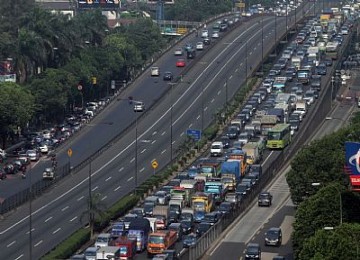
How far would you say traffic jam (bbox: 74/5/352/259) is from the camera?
12344 centimetres

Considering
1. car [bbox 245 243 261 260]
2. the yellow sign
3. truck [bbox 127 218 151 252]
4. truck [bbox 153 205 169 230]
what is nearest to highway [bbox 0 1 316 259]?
the yellow sign

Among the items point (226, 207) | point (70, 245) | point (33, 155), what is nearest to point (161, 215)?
point (226, 207)

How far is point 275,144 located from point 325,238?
224 feet

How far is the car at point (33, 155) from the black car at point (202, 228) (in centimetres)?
3724

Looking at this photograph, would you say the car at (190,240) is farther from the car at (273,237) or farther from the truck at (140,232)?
the car at (273,237)

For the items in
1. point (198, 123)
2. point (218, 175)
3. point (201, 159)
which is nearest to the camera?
point (218, 175)

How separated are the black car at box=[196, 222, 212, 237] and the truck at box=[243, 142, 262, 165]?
99.1 ft

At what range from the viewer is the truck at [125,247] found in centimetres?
11994

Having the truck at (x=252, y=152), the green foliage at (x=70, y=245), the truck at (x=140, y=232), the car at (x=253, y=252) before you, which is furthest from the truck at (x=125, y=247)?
the truck at (x=252, y=152)

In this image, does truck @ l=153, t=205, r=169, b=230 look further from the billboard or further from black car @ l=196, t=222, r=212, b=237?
the billboard

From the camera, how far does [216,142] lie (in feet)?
558

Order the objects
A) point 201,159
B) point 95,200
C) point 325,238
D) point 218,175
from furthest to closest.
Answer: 1. point 201,159
2. point 218,175
3. point 95,200
4. point 325,238

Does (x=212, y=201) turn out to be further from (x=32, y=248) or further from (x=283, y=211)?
(x=32, y=248)

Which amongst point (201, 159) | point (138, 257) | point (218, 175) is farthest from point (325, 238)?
point (201, 159)
